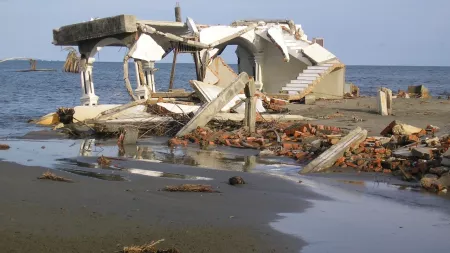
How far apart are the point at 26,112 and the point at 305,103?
13.9 m

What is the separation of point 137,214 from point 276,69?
23.6 m

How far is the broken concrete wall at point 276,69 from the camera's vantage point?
1167 inches

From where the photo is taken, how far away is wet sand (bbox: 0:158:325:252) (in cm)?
610

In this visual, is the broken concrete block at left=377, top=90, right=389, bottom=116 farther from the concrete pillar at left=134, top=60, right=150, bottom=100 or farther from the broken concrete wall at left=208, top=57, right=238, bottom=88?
the broken concrete wall at left=208, top=57, right=238, bottom=88

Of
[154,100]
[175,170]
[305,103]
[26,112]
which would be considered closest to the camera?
[175,170]

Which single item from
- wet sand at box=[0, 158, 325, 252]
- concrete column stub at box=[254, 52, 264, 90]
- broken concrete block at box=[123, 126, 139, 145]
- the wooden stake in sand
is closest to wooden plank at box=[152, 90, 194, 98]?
broken concrete block at box=[123, 126, 139, 145]

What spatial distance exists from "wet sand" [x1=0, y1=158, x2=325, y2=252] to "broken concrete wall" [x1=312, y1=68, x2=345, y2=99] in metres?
18.4

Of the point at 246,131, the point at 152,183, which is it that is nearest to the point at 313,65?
the point at 246,131

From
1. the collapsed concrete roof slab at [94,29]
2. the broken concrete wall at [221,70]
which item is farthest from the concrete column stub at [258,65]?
the collapsed concrete roof slab at [94,29]

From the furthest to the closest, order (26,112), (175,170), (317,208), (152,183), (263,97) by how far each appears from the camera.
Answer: (26,112) → (263,97) → (175,170) → (152,183) → (317,208)

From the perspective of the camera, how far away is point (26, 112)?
3019cm

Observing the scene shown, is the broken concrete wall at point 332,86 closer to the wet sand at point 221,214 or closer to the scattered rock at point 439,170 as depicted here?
the wet sand at point 221,214

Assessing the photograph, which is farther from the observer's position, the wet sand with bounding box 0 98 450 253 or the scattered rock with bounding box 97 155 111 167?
the scattered rock with bounding box 97 155 111 167

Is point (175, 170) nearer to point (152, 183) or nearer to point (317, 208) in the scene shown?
point (152, 183)
